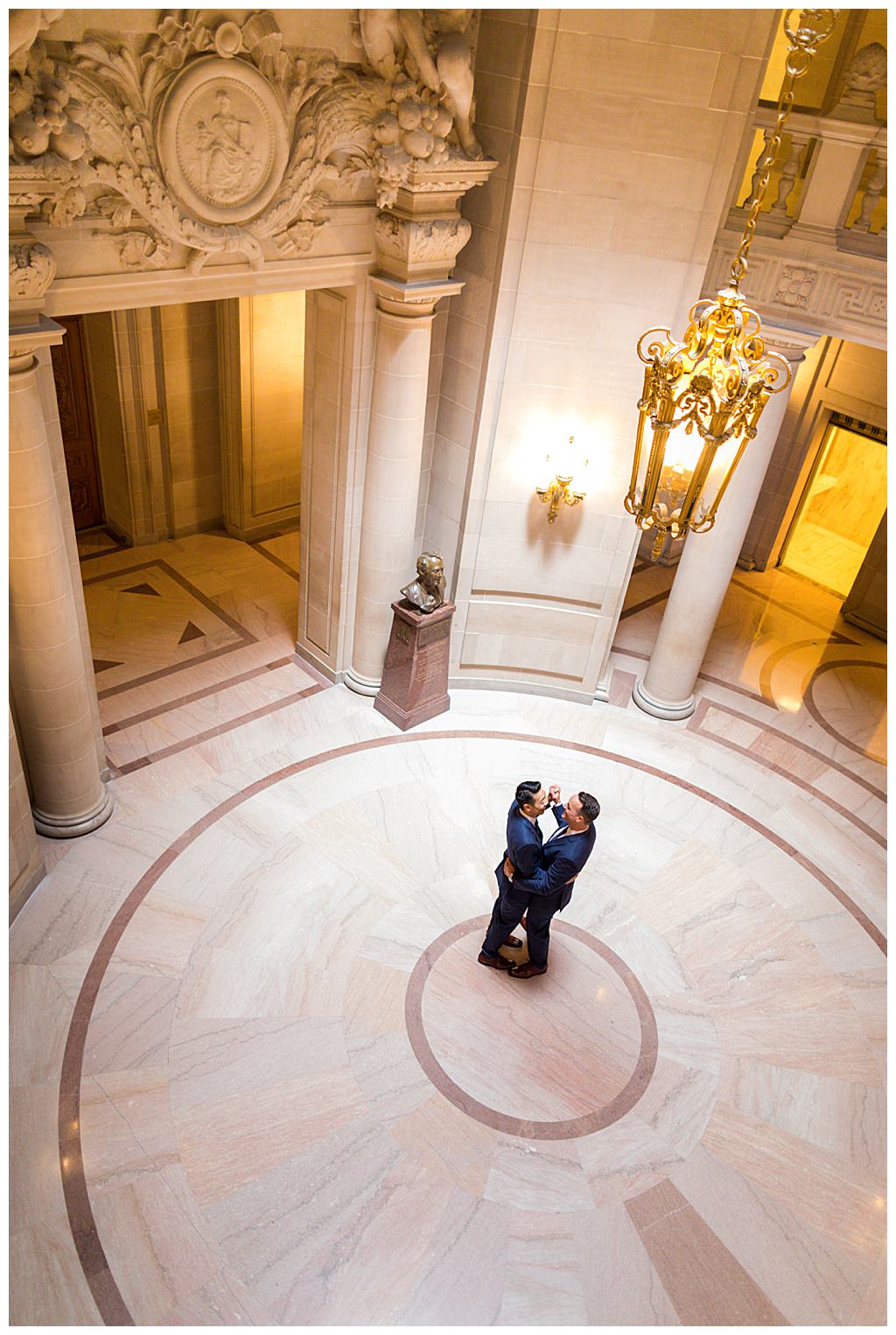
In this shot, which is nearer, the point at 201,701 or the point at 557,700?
the point at 201,701

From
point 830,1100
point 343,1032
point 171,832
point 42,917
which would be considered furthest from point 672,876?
point 42,917

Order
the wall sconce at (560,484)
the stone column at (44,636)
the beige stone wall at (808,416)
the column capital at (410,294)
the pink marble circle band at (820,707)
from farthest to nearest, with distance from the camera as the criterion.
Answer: the beige stone wall at (808,416), the pink marble circle band at (820,707), the wall sconce at (560,484), the column capital at (410,294), the stone column at (44,636)

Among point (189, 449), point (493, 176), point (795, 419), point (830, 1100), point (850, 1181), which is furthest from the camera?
point (795, 419)

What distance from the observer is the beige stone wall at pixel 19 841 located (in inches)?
242

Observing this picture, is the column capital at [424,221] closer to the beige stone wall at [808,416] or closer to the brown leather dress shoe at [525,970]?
the brown leather dress shoe at [525,970]

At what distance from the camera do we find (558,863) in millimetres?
5688

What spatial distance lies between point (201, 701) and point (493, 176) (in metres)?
4.92

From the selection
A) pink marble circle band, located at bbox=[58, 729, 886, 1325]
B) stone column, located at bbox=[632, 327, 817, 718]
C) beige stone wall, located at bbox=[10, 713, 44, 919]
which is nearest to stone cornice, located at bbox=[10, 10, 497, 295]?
stone column, located at bbox=[632, 327, 817, 718]

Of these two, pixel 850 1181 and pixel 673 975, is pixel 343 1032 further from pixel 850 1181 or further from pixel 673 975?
pixel 850 1181

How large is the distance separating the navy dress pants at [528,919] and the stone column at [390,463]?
123 inches

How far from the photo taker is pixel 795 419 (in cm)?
1156

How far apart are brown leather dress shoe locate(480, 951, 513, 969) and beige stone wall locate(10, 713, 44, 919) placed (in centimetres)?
307

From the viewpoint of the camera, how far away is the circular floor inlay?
566cm

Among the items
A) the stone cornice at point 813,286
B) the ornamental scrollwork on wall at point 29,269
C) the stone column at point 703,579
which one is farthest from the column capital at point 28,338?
the stone column at point 703,579
